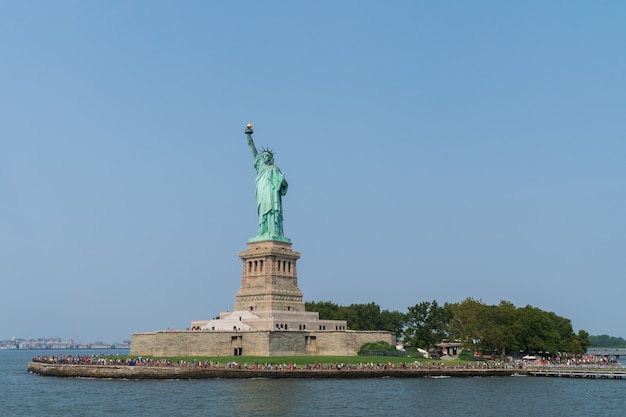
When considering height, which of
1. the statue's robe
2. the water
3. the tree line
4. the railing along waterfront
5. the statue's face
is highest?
the statue's face

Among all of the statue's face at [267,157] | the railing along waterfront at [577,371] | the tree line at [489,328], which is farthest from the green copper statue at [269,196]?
the railing along waterfront at [577,371]

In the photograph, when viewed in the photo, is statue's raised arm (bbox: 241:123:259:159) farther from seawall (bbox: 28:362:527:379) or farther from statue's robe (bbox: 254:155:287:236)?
seawall (bbox: 28:362:527:379)

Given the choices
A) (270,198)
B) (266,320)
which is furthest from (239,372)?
(270,198)

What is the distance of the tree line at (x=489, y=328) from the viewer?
91.2 metres

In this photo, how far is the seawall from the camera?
68.8 metres

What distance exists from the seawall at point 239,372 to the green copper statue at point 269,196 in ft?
80.9

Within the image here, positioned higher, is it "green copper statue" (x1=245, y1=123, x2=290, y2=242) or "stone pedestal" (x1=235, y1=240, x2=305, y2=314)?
"green copper statue" (x1=245, y1=123, x2=290, y2=242)

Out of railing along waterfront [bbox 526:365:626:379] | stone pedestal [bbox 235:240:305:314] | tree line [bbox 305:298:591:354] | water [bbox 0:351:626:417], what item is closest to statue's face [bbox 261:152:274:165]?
stone pedestal [bbox 235:240:305:314]

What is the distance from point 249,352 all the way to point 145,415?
33340 millimetres

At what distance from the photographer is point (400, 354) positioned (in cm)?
8450

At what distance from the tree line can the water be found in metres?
20.1

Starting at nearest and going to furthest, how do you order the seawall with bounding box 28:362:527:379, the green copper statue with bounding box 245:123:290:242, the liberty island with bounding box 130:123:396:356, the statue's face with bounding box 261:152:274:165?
the seawall with bounding box 28:362:527:379 → the liberty island with bounding box 130:123:396:356 → the green copper statue with bounding box 245:123:290:242 → the statue's face with bounding box 261:152:274:165

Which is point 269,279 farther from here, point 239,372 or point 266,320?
point 239,372

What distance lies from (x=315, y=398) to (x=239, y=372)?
1684 cm
